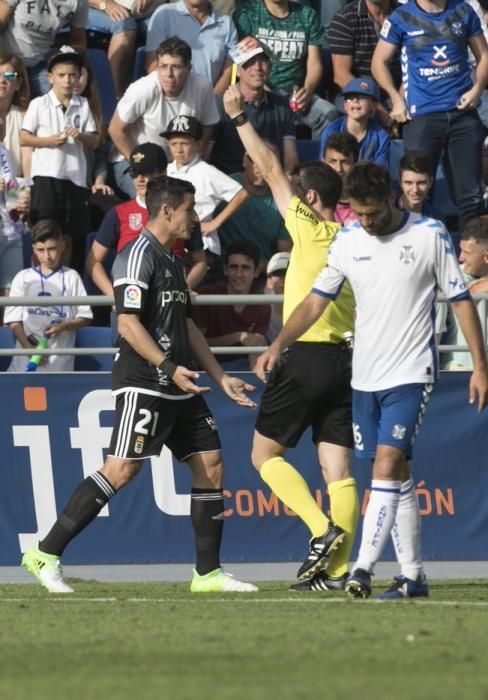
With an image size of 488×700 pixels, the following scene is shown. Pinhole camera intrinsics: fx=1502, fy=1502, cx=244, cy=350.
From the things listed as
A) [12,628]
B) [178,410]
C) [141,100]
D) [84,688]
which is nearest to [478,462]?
[178,410]

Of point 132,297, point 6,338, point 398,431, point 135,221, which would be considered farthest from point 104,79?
point 398,431

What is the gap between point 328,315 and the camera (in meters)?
9.05

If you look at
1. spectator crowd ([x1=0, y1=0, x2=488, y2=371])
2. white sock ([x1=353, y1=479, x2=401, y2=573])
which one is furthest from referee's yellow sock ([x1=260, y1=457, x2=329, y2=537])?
spectator crowd ([x1=0, y1=0, x2=488, y2=371])

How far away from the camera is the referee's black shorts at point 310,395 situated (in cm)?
898

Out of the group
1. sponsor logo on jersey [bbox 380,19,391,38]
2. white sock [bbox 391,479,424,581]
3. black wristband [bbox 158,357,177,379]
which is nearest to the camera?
white sock [bbox 391,479,424,581]

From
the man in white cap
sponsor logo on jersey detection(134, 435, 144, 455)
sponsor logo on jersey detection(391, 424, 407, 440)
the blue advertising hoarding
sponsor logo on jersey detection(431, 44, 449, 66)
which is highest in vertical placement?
sponsor logo on jersey detection(431, 44, 449, 66)

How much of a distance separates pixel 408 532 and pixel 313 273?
1876 mm

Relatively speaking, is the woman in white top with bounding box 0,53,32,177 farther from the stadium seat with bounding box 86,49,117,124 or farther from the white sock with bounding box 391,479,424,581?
the white sock with bounding box 391,479,424,581

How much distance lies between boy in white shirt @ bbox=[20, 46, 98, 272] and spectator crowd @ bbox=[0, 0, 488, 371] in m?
0.01

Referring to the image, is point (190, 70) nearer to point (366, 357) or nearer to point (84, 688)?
point (366, 357)

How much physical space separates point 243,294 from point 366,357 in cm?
366

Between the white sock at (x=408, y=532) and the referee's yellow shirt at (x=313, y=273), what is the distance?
4.65 feet

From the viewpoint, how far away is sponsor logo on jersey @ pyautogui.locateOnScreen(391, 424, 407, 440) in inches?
302

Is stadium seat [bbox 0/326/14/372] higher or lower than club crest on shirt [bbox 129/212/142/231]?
lower
